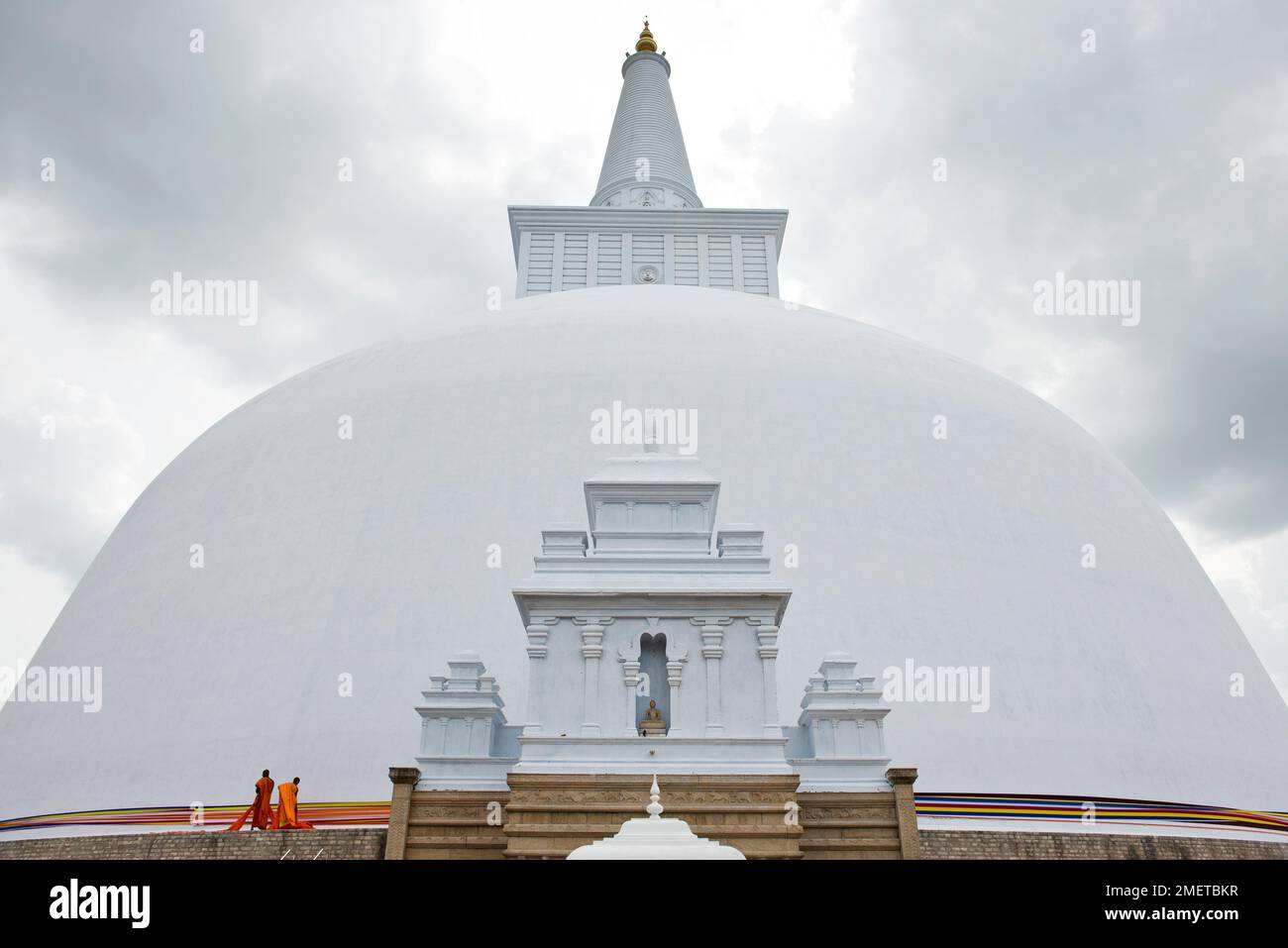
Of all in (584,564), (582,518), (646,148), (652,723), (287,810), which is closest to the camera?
(652,723)

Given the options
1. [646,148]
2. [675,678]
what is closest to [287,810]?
[675,678]

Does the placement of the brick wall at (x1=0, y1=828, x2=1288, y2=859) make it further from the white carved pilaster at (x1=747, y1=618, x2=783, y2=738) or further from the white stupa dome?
the white carved pilaster at (x1=747, y1=618, x2=783, y2=738)

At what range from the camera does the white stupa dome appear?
1160 centimetres

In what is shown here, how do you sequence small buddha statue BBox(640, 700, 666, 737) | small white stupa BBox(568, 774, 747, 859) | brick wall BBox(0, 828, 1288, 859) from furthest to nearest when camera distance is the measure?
brick wall BBox(0, 828, 1288, 859), small buddha statue BBox(640, 700, 666, 737), small white stupa BBox(568, 774, 747, 859)

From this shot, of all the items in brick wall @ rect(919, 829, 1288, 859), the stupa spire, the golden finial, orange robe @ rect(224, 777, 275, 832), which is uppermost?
the golden finial

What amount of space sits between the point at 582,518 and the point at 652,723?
14.2ft

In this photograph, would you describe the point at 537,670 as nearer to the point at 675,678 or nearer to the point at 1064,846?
the point at 675,678

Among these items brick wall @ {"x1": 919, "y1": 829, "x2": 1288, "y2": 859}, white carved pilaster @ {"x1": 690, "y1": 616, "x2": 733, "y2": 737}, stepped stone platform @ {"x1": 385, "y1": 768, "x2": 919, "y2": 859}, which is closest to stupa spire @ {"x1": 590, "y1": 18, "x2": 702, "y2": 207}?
white carved pilaster @ {"x1": 690, "y1": 616, "x2": 733, "y2": 737}

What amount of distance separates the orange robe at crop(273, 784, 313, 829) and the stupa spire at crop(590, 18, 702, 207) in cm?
2008

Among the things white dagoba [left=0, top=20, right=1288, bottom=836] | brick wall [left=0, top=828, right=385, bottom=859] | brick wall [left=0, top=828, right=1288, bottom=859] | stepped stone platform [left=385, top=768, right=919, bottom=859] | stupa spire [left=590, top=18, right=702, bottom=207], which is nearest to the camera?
stepped stone platform [left=385, top=768, right=919, bottom=859]

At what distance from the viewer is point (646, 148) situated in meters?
28.4
